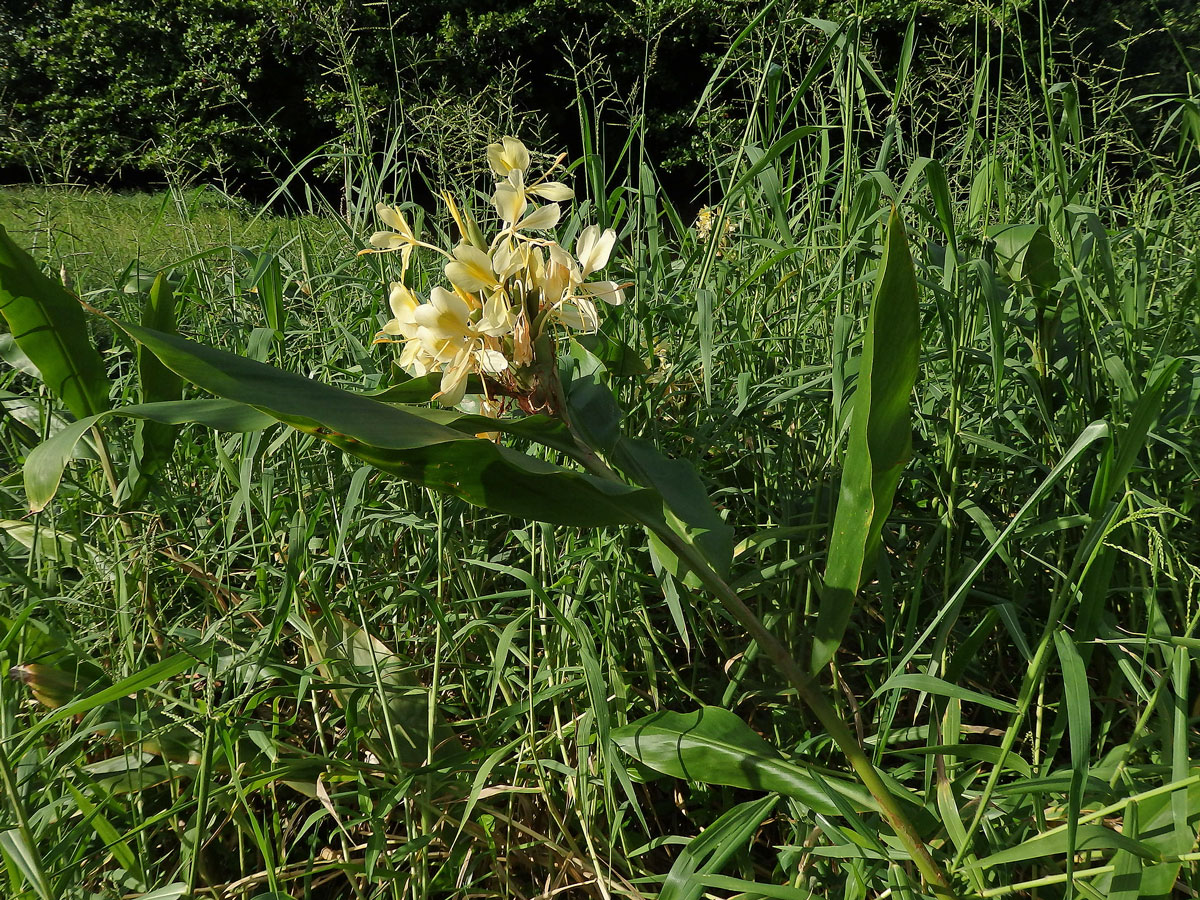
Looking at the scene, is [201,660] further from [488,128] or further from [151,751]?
[488,128]

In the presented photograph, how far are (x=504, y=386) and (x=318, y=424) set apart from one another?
254 mm

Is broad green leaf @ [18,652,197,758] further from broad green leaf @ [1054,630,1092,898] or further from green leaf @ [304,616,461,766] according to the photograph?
broad green leaf @ [1054,630,1092,898]

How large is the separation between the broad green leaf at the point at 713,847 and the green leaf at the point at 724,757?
0.02 m

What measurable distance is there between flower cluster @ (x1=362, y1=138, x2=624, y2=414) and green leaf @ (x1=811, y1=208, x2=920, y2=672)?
0.28m

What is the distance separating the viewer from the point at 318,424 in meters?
0.69

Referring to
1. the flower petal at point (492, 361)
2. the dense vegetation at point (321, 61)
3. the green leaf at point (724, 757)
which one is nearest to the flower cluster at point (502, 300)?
the flower petal at point (492, 361)

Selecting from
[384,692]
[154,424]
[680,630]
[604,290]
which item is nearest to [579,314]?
[604,290]

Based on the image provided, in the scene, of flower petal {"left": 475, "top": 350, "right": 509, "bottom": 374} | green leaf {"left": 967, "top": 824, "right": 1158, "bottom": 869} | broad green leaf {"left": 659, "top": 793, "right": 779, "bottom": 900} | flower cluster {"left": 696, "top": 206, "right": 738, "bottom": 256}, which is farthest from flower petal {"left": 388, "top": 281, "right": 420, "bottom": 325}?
flower cluster {"left": 696, "top": 206, "right": 738, "bottom": 256}

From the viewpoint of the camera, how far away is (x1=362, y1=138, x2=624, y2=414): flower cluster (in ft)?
2.86

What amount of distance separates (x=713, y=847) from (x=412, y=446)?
1.63ft

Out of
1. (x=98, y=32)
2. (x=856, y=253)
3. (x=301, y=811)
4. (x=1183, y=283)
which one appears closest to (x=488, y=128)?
(x=856, y=253)

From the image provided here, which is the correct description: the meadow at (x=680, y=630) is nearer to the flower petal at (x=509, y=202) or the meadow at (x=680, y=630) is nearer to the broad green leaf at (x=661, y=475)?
the broad green leaf at (x=661, y=475)

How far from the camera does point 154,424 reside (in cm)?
121

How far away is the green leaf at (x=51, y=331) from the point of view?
1116 millimetres
